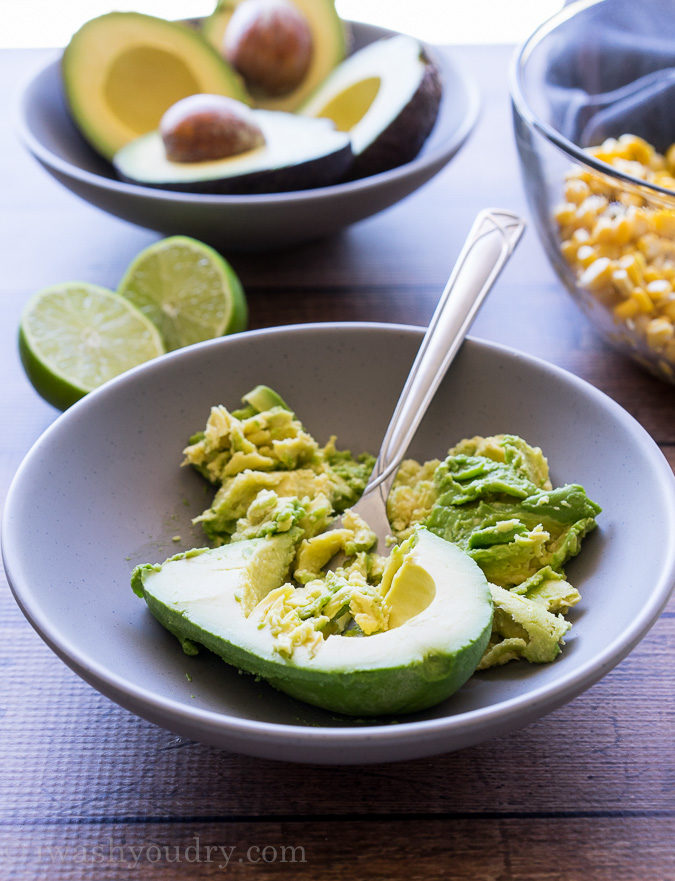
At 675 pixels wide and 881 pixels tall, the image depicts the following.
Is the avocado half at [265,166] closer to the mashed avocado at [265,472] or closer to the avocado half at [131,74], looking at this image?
the avocado half at [131,74]

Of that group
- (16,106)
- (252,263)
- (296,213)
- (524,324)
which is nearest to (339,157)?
(296,213)

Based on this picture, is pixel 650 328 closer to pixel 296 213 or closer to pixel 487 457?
pixel 487 457

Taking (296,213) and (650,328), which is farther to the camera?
(296,213)

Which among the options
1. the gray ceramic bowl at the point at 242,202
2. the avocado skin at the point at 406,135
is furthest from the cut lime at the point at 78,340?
the avocado skin at the point at 406,135

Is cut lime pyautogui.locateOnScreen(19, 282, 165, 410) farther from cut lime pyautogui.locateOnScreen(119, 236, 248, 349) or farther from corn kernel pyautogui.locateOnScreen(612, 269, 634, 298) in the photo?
corn kernel pyautogui.locateOnScreen(612, 269, 634, 298)

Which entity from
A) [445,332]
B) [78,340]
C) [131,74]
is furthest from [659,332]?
[131,74]

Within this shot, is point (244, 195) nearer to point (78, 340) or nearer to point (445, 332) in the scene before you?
point (78, 340)
